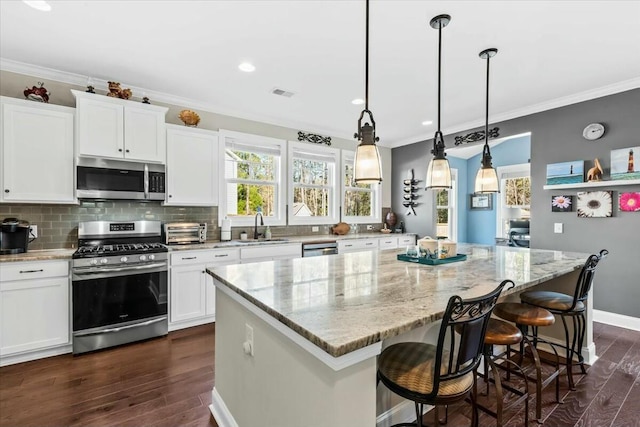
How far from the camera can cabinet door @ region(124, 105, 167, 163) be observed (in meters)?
3.25

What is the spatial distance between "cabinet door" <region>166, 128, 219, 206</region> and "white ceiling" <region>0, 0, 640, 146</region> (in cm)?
55

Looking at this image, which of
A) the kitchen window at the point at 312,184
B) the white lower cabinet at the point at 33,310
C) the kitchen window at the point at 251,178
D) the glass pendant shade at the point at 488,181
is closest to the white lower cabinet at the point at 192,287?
the kitchen window at the point at 251,178

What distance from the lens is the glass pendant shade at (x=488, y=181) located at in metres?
2.63

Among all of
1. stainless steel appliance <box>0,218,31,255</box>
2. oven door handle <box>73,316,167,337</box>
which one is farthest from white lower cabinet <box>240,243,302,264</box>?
stainless steel appliance <box>0,218,31,255</box>

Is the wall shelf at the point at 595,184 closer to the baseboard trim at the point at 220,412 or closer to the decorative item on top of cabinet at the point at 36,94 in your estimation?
the baseboard trim at the point at 220,412

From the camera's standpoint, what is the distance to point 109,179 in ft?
10.5

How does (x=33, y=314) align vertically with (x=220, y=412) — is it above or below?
above

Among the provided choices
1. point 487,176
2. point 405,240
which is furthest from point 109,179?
point 405,240

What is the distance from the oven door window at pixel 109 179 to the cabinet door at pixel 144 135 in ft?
0.66

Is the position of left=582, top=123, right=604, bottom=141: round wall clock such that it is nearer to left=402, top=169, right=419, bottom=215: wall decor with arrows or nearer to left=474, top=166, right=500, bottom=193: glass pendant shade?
left=474, top=166, right=500, bottom=193: glass pendant shade

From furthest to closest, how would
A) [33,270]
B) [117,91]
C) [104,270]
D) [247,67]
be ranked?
[117,91]
[247,67]
[104,270]
[33,270]

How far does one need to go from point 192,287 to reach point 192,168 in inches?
57.5

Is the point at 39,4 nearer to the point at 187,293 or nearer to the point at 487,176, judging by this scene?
the point at 187,293

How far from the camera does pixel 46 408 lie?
2.02 m
